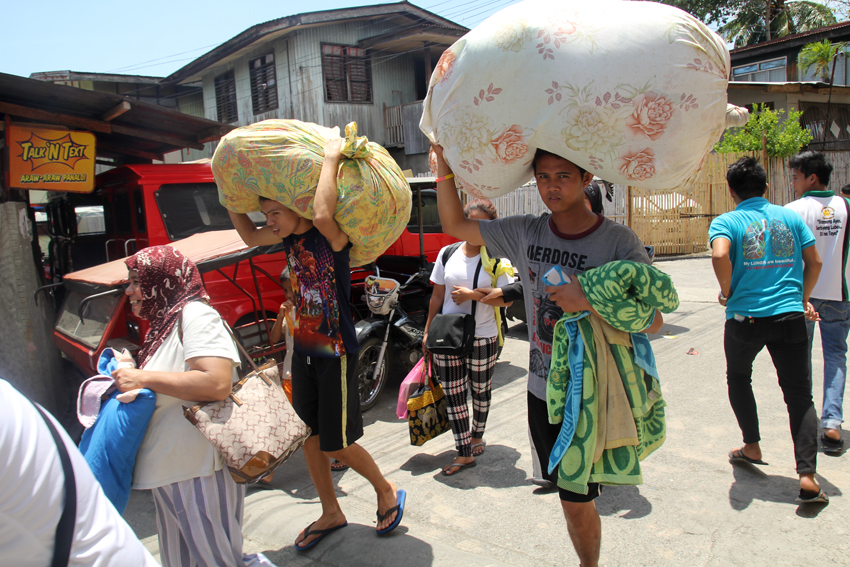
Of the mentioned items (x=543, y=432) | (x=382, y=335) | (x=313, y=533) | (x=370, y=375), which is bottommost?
(x=313, y=533)

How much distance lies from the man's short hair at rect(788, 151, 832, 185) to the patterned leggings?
7.99 feet

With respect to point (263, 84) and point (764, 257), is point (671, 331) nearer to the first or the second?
point (764, 257)

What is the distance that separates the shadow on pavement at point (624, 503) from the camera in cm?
310

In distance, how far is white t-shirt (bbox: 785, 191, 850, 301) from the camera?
12.5 feet

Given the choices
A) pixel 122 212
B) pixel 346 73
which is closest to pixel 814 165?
pixel 122 212

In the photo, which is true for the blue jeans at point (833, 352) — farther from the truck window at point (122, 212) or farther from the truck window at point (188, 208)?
the truck window at point (122, 212)

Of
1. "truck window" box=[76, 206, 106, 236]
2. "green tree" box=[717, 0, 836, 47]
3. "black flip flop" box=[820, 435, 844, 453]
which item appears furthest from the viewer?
"green tree" box=[717, 0, 836, 47]

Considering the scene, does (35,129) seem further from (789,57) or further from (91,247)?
(789,57)

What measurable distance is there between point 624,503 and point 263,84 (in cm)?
1805

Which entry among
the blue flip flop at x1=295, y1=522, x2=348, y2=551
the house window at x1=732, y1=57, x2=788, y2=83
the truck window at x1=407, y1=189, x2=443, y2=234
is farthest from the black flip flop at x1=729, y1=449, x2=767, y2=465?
the house window at x1=732, y1=57, x2=788, y2=83

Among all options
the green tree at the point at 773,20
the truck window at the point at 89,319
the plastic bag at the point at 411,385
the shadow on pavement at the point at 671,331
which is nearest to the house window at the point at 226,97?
the truck window at the point at 89,319

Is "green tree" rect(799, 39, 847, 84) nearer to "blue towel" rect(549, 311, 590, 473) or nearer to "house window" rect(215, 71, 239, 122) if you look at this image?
"house window" rect(215, 71, 239, 122)

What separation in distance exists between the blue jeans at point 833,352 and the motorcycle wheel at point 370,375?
133 inches

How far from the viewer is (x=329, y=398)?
9.36 ft
